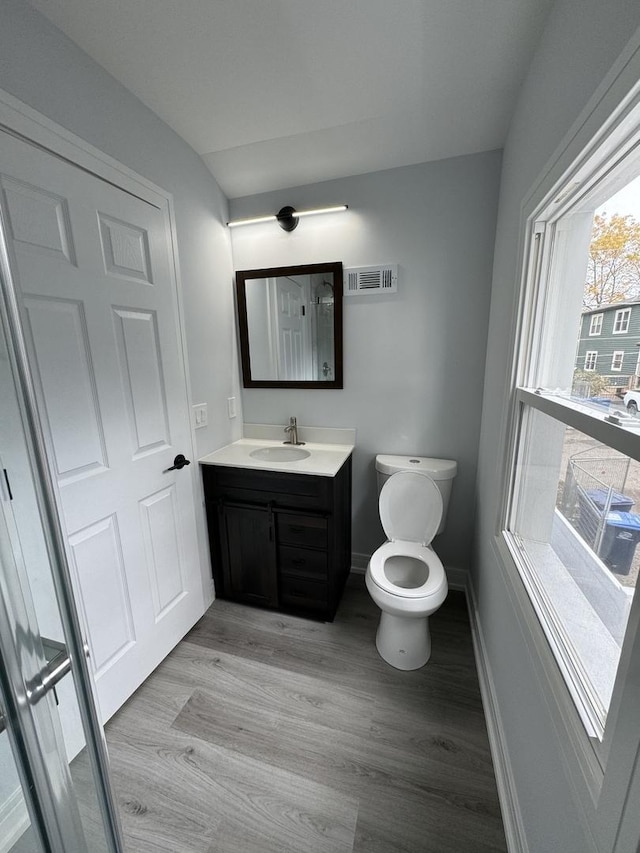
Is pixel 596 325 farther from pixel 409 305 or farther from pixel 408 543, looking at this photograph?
pixel 408 543

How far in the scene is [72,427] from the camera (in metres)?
1.17

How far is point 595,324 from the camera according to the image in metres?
0.82

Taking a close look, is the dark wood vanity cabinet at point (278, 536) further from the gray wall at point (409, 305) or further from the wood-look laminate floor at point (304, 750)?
the gray wall at point (409, 305)

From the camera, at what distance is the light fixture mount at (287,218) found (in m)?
1.85

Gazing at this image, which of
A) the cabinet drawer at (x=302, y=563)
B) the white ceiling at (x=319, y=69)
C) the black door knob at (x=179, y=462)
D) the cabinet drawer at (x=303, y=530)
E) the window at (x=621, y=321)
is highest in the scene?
the white ceiling at (x=319, y=69)

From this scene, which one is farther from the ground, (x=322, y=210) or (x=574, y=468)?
(x=322, y=210)

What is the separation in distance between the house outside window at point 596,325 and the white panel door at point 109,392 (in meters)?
1.55

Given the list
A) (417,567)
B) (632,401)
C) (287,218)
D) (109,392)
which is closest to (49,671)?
(109,392)

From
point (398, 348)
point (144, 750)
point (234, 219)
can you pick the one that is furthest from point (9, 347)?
point (234, 219)

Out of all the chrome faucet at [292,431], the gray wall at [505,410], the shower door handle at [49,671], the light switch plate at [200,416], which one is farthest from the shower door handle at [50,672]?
the chrome faucet at [292,431]

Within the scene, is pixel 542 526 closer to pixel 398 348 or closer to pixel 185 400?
pixel 398 348

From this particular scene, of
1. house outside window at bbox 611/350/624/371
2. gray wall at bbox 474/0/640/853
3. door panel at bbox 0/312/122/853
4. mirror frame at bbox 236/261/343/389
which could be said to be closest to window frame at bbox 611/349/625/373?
house outside window at bbox 611/350/624/371

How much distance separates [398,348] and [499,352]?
1.86 ft

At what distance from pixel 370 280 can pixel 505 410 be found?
1.03 m
